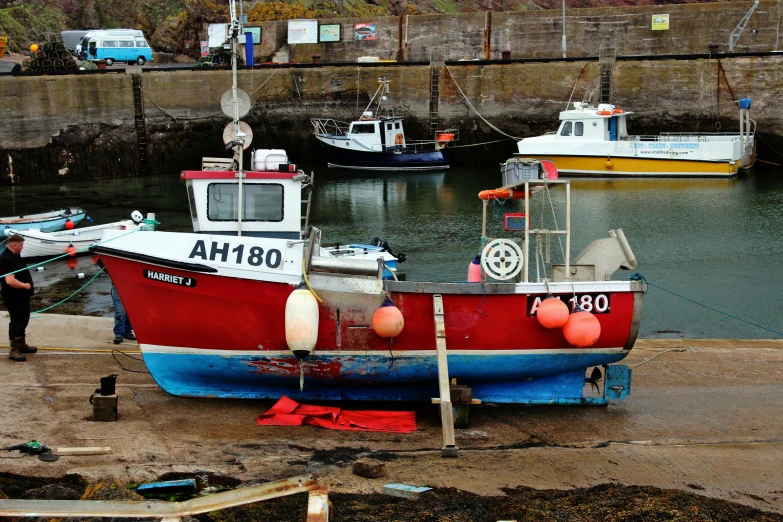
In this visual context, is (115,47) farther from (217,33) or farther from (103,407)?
(103,407)

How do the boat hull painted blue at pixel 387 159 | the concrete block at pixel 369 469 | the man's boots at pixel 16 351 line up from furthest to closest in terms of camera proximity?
the boat hull painted blue at pixel 387 159 < the man's boots at pixel 16 351 < the concrete block at pixel 369 469

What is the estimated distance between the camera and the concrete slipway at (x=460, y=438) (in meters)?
6.29

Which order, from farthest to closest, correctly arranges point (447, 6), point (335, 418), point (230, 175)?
point (447, 6) → point (230, 175) → point (335, 418)

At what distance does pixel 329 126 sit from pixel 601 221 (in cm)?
1471

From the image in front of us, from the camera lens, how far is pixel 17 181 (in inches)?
1214

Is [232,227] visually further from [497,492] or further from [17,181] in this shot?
[17,181]

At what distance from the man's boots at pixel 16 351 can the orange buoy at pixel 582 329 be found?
5055mm

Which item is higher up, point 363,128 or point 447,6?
point 447,6

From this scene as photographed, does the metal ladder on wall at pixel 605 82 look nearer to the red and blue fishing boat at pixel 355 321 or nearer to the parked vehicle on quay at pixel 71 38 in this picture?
the parked vehicle on quay at pixel 71 38

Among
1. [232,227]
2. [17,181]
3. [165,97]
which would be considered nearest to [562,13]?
[165,97]

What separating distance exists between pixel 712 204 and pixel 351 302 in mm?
19799

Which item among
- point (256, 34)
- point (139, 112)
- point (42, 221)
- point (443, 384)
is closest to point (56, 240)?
point (42, 221)

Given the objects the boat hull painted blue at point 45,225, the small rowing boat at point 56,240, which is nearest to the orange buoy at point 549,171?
the small rowing boat at point 56,240

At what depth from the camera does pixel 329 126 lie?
34.8m
